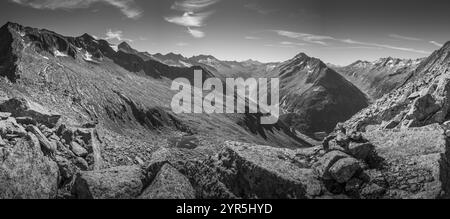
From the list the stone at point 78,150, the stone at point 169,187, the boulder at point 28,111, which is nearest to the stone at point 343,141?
the stone at point 169,187

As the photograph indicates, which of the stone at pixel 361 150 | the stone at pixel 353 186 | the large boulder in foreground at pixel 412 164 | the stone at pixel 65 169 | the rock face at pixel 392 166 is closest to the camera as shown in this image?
the large boulder in foreground at pixel 412 164

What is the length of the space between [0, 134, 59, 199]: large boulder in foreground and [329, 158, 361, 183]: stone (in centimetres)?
3150

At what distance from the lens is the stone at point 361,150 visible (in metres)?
31.1

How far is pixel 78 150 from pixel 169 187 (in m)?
30.3

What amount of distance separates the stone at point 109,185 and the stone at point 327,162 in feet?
53.1

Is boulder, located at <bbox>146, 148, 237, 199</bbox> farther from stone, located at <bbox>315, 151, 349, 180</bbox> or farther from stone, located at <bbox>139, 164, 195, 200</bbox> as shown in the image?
stone, located at <bbox>315, 151, 349, 180</bbox>

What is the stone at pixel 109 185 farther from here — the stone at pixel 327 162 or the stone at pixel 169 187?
the stone at pixel 327 162

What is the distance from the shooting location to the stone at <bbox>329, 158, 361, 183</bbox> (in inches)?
1145

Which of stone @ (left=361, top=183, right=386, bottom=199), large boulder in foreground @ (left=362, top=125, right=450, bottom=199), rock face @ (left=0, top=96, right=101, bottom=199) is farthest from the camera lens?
rock face @ (left=0, top=96, right=101, bottom=199)

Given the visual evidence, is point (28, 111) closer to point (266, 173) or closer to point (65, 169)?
point (65, 169)

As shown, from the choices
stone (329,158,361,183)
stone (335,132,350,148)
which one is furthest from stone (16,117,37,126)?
stone (329,158,361,183)

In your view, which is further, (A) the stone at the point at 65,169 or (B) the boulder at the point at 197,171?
(A) the stone at the point at 65,169
